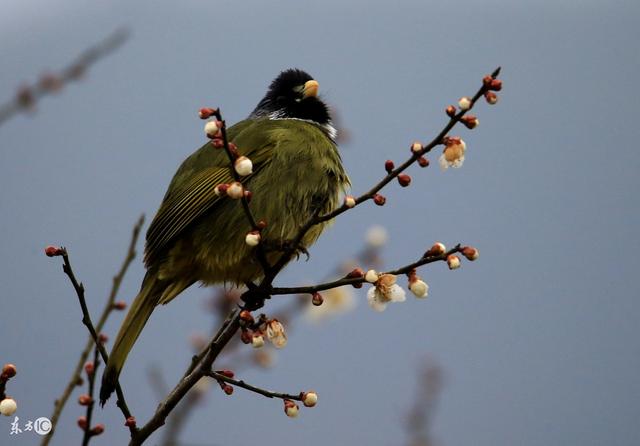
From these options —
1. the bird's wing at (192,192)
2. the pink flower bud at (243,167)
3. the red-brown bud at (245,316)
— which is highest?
the bird's wing at (192,192)

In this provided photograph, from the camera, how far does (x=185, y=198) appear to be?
359 cm

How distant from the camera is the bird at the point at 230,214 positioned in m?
3.44

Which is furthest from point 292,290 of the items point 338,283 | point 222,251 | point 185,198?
point 185,198

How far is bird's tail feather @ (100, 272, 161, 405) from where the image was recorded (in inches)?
105

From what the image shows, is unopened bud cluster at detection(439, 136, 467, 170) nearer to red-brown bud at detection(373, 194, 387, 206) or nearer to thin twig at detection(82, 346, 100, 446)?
red-brown bud at detection(373, 194, 387, 206)

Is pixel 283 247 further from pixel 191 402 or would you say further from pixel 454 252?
pixel 454 252

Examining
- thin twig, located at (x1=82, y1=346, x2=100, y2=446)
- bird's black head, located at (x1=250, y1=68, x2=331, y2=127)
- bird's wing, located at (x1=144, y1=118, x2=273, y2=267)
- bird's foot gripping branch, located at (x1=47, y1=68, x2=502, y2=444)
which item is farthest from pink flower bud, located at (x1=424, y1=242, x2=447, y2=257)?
bird's black head, located at (x1=250, y1=68, x2=331, y2=127)

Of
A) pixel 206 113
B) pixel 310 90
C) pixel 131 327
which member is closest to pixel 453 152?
pixel 206 113

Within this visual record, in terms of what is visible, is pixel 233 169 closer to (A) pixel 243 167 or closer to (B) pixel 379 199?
(A) pixel 243 167

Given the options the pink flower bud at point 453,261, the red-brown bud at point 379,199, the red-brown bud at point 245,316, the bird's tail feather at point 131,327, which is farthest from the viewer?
the bird's tail feather at point 131,327

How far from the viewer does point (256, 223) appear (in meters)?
3.05

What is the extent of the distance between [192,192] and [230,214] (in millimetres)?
217

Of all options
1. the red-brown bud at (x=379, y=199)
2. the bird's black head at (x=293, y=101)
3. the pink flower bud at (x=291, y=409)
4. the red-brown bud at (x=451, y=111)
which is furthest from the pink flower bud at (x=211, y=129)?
the bird's black head at (x=293, y=101)

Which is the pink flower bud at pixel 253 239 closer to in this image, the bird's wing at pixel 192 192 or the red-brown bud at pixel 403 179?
the red-brown bud at pixel 403 179
